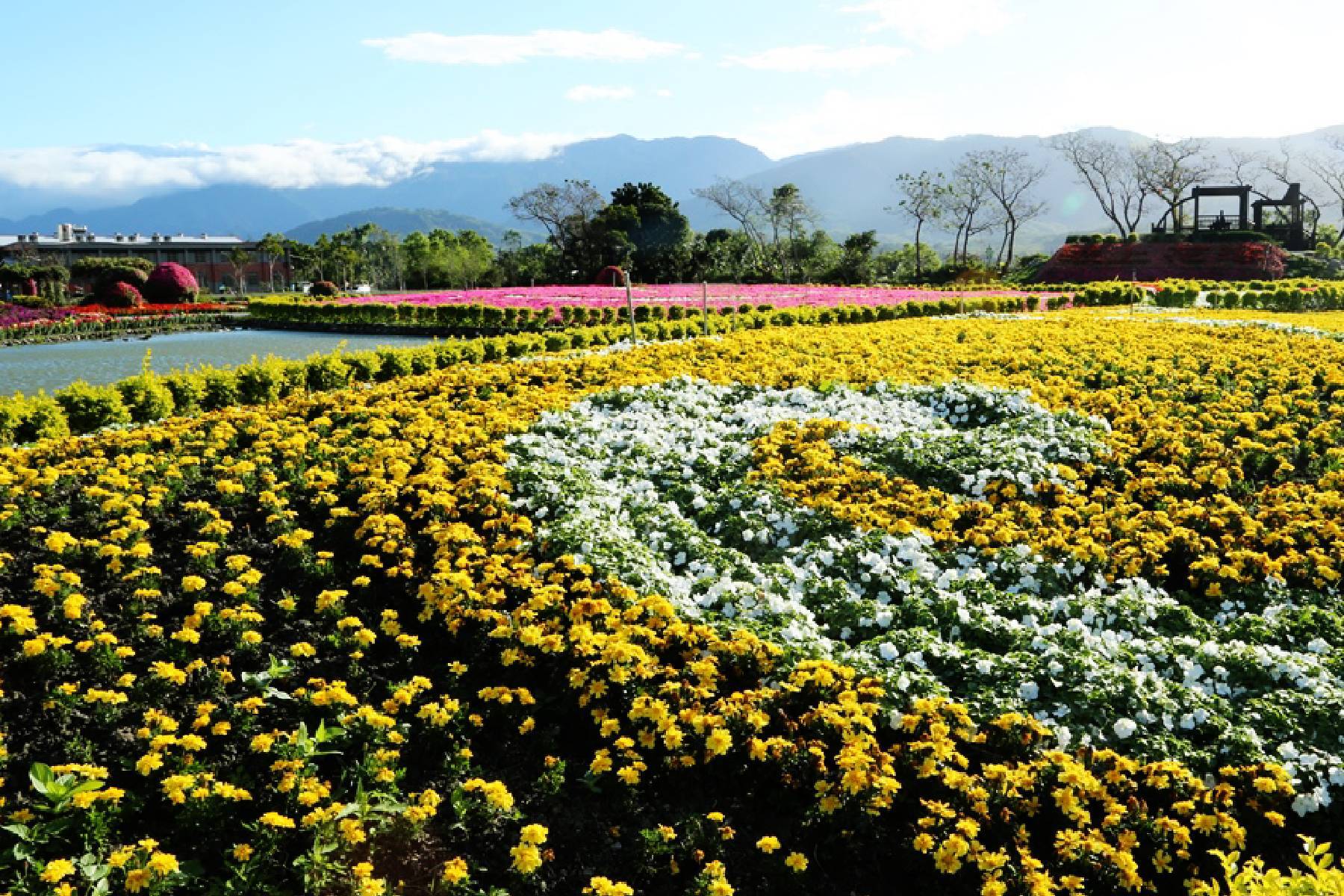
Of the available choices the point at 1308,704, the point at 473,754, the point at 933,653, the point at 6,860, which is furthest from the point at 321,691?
the point at 1308,704

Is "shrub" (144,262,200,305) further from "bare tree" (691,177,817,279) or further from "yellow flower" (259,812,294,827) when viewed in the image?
"yellow flower" (259,812,294,827)

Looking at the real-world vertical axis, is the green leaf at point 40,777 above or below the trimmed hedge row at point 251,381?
below

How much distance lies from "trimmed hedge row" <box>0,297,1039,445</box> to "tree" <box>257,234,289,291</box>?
59859mm

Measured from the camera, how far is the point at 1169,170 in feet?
218

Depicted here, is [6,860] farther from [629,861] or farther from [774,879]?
[774,879]

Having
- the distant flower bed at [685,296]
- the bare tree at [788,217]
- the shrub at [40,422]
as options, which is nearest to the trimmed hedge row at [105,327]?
the distant flower bed at [685,296]

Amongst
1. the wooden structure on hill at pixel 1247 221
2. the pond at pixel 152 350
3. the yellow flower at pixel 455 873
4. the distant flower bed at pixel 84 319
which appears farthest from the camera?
the wooden structure on hill at pixel 1247 221

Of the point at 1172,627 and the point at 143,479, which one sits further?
the point at 143,479

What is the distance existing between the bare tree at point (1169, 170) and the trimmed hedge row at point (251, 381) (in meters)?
56.1

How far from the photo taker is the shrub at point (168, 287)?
45.2 m

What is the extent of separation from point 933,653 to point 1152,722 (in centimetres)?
115

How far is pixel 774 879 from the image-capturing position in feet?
13.5

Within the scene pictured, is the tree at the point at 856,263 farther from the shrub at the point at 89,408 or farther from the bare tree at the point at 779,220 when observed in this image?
the shrub at the point at 89,408

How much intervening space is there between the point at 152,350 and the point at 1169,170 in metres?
68.0
